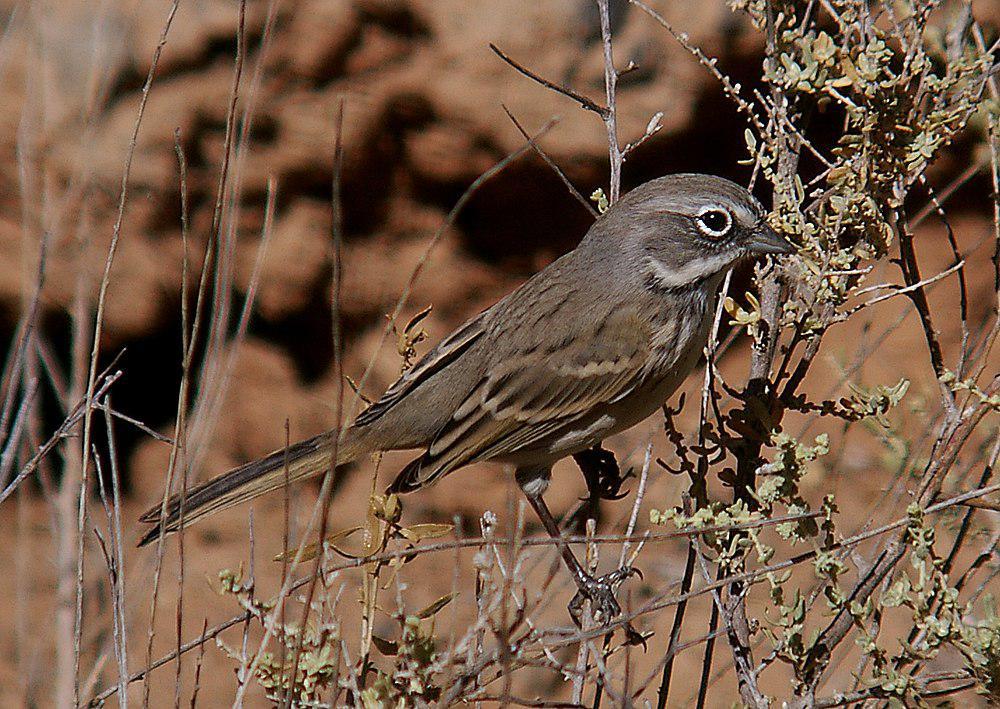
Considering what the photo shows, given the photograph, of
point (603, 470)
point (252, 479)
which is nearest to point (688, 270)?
point (603, 470)

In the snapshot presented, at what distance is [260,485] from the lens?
337 centimetres

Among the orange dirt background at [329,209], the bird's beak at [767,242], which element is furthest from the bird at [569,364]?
the orange dirt background at [329,209]

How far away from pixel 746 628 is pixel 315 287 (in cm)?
378

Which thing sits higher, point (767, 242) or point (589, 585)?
point (767, 242)

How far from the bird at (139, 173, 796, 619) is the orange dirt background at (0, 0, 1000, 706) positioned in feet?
3.11

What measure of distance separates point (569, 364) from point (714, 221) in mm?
663

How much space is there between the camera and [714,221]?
3.16m

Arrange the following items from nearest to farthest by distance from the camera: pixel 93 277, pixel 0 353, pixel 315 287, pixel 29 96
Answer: pixel 29 96, pixel 93 277, pixel 315 287, pixel 0 353

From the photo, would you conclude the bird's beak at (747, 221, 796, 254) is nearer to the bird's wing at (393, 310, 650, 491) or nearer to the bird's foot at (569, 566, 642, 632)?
the bird's wing at (393, 310, 650, 491)

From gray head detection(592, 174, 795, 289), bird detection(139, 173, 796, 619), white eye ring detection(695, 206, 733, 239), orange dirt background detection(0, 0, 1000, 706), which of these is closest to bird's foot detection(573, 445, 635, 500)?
bird detection(139, 173, 796, 619)

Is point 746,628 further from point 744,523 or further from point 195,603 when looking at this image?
point 195,603

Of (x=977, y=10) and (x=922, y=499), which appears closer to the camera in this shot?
(x=922, y=499)

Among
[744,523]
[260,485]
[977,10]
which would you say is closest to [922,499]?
[744,523]

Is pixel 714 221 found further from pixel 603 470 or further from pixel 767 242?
pixel 603 470
